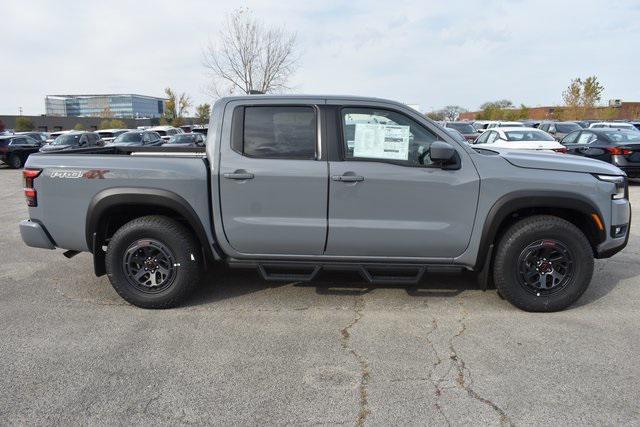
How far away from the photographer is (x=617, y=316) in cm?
420

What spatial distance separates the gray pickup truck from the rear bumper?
0.71ft

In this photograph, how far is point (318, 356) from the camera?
138 inches

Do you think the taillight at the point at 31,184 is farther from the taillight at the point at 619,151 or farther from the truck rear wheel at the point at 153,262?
the taillight at the point at 619,151

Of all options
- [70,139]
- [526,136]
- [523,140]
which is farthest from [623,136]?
[70,139]

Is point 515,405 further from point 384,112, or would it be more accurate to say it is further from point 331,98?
point 331,98

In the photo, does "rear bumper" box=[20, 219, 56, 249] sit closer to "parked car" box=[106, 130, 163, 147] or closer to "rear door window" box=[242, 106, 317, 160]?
"rear door window" box=[242, 106, 317, 160]

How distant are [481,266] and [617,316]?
4.12 feet

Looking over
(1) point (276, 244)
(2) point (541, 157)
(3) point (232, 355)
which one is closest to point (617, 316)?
(2) point (541, 157)

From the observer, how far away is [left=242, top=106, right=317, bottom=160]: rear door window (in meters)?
4.17

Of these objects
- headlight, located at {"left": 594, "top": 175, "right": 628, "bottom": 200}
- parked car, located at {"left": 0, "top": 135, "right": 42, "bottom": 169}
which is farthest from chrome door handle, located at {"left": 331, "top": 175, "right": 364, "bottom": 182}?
parked car, located at {"left": 0, "top": 135, "right": 42, "bottom": 169}

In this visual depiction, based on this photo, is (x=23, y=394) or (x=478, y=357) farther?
(x=478, y=357)

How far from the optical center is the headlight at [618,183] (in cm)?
415

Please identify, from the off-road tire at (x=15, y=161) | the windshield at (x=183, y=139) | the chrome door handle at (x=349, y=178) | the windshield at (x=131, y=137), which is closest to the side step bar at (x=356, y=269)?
the chrome door handle at (x=349, y=178)

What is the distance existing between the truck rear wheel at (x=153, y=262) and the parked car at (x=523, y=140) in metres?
10.3
